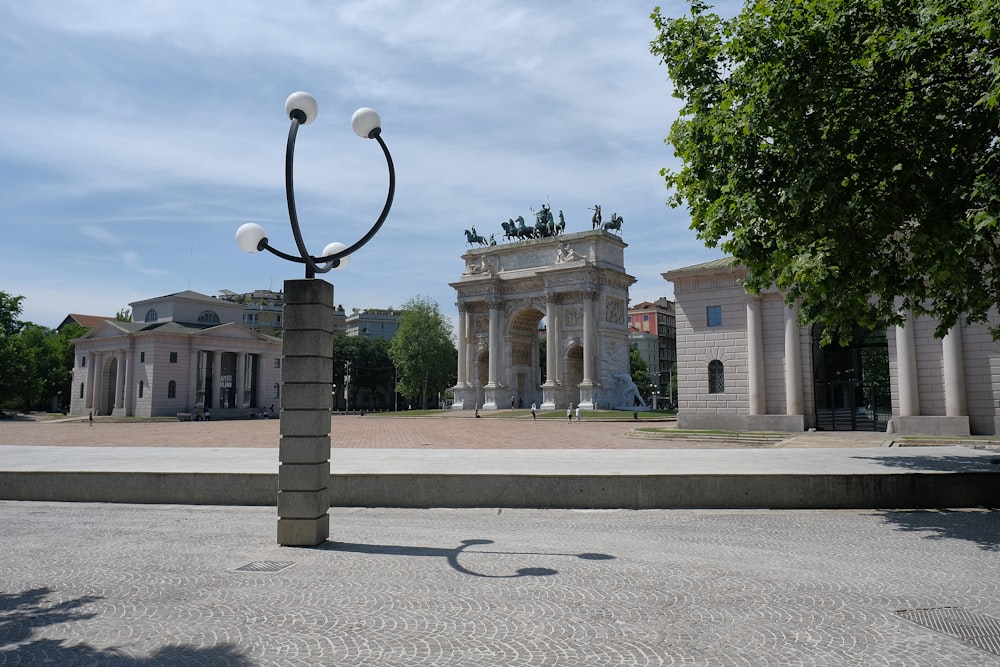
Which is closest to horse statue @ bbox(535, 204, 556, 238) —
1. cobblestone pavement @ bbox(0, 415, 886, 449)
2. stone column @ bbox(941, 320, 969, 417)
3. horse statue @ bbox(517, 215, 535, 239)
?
horse statue @ bbox(517, 215, 535, 239)

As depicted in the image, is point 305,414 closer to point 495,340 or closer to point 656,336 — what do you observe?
point 495,340

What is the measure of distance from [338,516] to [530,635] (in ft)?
22.1

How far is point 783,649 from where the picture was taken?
5434 millimetres

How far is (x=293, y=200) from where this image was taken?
995 cm

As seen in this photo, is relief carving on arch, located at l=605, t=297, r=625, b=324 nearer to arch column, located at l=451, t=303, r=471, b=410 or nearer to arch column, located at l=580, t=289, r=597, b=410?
arch column, located at l=580, t=289, r=597, b=410

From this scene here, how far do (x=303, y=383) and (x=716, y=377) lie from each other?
2969cm

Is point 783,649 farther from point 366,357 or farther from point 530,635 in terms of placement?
point 366,357

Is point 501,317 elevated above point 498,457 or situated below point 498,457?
above

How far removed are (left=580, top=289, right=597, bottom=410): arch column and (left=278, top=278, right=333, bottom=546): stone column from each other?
60.9m

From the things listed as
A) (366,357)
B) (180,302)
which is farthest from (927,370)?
(366,357)

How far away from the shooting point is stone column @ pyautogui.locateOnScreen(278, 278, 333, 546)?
30.3ft

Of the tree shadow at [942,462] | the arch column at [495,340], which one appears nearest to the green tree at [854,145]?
the tree shadow at [942,462]

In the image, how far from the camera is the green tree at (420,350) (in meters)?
91.8

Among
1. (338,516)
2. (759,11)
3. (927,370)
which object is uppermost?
(759,11)
